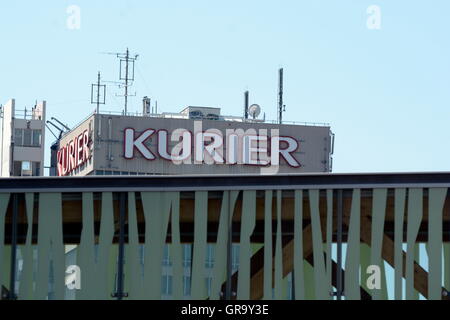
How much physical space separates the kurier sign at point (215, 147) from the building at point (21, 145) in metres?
10.2

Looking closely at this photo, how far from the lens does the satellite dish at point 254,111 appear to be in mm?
139000

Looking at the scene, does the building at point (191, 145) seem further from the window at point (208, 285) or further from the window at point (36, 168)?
the window at point (208, 285)

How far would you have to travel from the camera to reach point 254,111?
456ft

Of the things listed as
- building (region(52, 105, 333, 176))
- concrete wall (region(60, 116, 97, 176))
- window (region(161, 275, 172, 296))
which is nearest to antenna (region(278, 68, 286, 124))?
building (region(52, 105, 333, 176))

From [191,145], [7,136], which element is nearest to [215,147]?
[191,145]

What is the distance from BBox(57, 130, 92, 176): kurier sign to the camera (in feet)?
438

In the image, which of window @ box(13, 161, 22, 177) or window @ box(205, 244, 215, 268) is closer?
window @ box(205, 244, 215, 268)

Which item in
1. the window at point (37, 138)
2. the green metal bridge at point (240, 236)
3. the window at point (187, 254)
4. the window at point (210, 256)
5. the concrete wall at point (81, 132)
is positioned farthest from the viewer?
the window at point (37, 138)

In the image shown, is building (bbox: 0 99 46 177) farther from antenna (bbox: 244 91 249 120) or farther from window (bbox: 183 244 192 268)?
window (bbox: 183 244 192 268)

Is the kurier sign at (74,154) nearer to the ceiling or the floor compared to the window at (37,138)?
nearer to the floor

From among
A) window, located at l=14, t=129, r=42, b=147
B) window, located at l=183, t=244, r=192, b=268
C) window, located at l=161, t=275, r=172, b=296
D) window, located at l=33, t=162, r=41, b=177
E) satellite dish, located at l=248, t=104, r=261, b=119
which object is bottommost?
window, located at l=161, t=275, r=172, b=296

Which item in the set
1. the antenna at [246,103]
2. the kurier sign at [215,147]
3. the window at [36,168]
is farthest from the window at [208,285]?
the antenna at [246,103]
